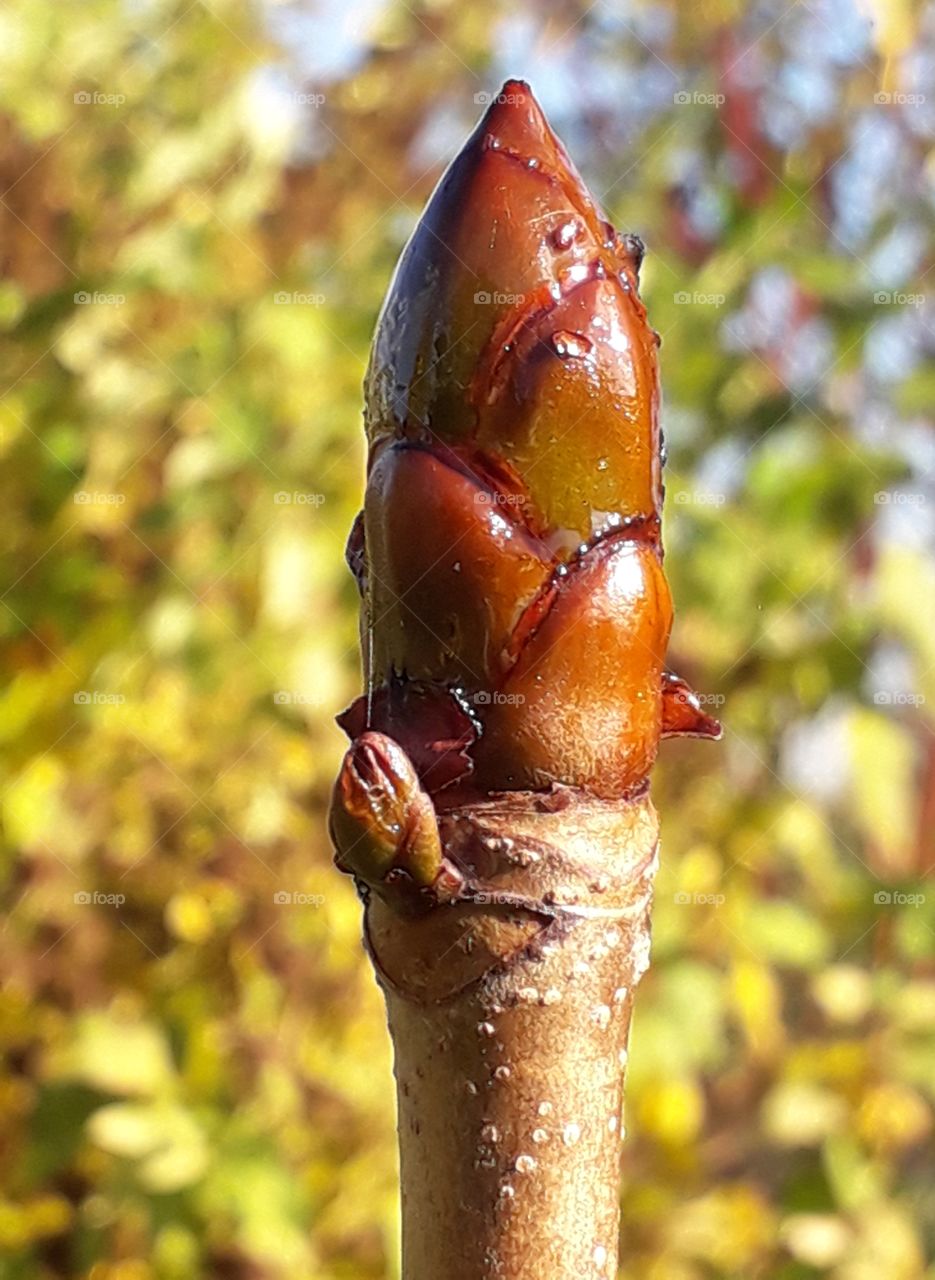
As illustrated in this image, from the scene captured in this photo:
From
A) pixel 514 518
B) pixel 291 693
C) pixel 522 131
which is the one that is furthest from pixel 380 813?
pixel 291 693

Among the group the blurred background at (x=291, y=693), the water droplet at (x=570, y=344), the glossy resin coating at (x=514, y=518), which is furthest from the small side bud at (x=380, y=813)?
the blurred background at (x=291, y=693)

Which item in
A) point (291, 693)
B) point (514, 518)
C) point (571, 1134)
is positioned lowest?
point (291, 693)

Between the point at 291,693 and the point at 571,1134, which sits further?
the point at 291,693

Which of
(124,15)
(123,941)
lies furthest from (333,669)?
(124,15)

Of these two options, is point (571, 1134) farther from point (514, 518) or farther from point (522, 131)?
point (522, 131)

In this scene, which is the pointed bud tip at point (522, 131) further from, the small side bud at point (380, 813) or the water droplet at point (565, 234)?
the small side bud at point (380, 813)

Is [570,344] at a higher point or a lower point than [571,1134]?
higher

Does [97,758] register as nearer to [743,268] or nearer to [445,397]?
[743,268]
